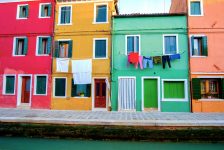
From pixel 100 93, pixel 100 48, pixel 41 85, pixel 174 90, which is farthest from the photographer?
pixel 41 85

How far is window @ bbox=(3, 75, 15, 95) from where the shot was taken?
17.3 metres

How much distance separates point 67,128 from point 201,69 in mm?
9824

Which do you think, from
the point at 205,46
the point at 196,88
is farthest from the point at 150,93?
the point at 205,46

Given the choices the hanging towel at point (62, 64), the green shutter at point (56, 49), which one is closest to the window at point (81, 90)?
the hanging towel at point (62, 64)

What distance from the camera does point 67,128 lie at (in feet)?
32.2

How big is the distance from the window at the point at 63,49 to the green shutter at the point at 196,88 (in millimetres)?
8671

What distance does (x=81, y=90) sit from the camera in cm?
1636

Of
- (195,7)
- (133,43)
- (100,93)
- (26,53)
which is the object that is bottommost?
(100,93)

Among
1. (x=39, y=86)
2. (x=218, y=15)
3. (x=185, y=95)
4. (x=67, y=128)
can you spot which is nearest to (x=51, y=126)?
(x=67, y=128)

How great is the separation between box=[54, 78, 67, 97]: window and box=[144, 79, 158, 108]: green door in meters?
5.68

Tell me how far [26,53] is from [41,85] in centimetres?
272

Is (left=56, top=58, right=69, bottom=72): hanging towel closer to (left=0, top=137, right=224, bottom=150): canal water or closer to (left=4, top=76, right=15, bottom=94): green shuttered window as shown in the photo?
(left=4, top=76, right=15, bottom=94): green shuttered window

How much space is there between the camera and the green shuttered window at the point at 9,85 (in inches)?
681

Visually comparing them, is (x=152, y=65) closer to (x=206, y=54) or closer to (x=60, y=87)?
(x=206, y=54)
